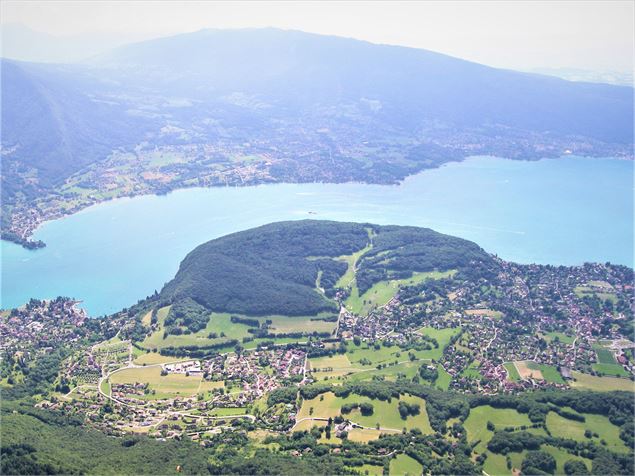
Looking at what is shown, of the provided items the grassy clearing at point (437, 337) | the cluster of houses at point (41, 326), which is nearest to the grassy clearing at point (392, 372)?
the grassy clearing at point (437, 337)

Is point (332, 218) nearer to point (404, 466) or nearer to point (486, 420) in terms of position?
point (486, 420)

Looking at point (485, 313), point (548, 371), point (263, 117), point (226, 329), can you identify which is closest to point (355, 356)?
point (226, 329)

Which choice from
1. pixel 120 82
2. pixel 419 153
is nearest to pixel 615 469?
pixel 419 153

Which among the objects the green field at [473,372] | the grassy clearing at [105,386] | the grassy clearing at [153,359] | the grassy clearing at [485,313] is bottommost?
the grassy clearing at [105,386]

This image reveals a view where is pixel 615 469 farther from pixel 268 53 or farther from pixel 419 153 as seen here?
pixel 268 53

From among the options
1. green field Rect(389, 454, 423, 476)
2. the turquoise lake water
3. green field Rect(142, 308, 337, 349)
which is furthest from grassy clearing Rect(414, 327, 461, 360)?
the turquoise lake water

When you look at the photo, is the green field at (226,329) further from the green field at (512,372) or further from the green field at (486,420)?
the green field at (486,420)

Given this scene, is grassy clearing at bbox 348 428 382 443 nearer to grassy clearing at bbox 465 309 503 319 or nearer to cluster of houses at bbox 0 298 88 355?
grassy clearing at bbox 465 309 503 319
